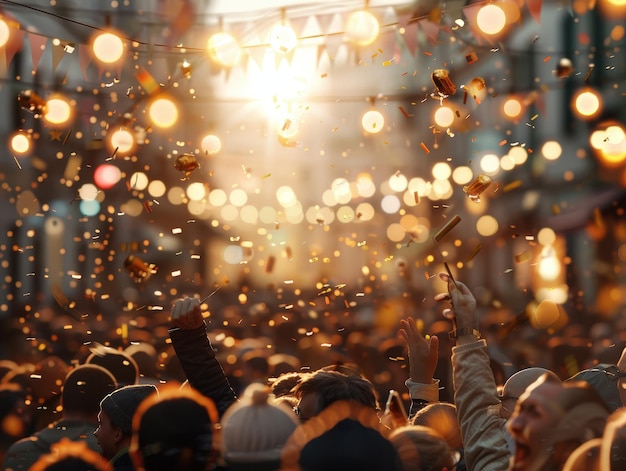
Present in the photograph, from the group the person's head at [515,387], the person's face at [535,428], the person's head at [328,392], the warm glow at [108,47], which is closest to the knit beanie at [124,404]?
the person's head at [328,392]

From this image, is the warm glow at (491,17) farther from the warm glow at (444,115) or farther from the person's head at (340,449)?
the person's head at (340,449)

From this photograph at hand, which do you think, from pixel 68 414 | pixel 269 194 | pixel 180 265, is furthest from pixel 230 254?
pixel 68 414

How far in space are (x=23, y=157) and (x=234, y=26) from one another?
13832mm

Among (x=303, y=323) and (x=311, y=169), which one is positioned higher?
(x=311, y=169)

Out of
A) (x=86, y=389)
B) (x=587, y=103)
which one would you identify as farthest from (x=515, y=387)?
(x=587, y=103)

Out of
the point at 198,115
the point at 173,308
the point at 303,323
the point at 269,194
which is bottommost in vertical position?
the point at 303,323

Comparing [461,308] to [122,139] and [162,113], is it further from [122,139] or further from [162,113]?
[122,139]

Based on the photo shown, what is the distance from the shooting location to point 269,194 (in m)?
43.7

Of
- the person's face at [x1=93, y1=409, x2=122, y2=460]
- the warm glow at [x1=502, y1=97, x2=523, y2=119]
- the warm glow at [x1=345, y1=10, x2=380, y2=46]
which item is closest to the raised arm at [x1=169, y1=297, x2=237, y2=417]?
the person's face at [x1=93, y1=409, x2=122, y2=460]

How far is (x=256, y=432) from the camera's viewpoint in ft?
9.16

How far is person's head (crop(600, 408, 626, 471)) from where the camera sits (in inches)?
96.1

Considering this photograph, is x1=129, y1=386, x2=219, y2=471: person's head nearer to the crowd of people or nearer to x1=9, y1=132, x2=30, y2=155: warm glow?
the crowd of people

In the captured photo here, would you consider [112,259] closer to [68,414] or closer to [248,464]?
[68,414]

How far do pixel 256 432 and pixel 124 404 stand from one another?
3.84 feet
